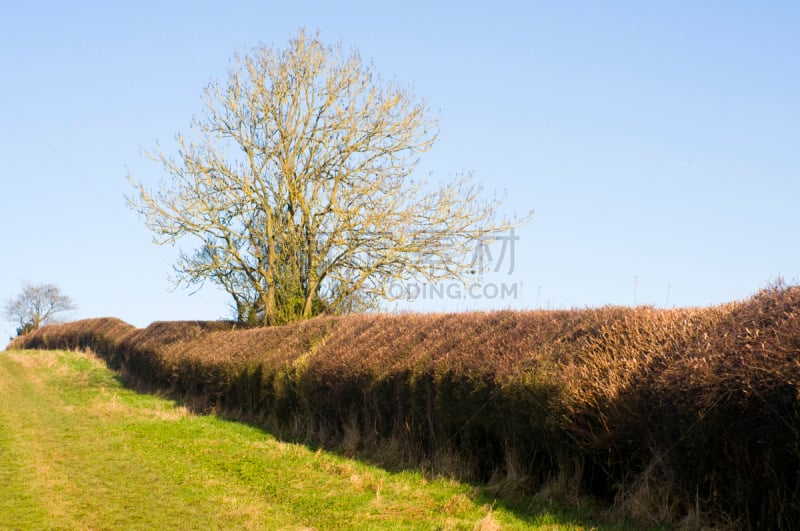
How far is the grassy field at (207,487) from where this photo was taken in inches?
338

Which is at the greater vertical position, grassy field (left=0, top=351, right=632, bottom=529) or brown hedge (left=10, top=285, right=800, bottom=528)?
brown hedge (left=10, top=285, right=800, bottom=528)

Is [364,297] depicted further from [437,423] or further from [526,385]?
[526,385]

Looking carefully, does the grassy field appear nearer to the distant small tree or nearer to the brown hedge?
the brown hedge

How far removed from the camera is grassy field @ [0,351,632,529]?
859 centimetres

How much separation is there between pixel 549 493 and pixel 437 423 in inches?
108

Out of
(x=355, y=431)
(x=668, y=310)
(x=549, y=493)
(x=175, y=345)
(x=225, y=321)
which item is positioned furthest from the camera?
(x=225, y=321)

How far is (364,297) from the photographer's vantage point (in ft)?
89.3

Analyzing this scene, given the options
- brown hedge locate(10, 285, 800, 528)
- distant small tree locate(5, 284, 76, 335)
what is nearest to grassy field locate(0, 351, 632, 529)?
brown hedge locate(10, 285, 800, 528)

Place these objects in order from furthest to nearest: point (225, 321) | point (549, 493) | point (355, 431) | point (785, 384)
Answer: point (225, 321), point (355, 431), point (549, 493), point (785, 384)

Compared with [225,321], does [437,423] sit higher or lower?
lower

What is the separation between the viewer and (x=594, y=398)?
8516mm

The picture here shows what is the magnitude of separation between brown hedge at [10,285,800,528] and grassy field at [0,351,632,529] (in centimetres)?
84

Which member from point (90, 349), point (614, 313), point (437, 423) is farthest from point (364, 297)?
point (90, 349)

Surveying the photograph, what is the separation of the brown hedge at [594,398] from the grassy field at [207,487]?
835 millimetres
